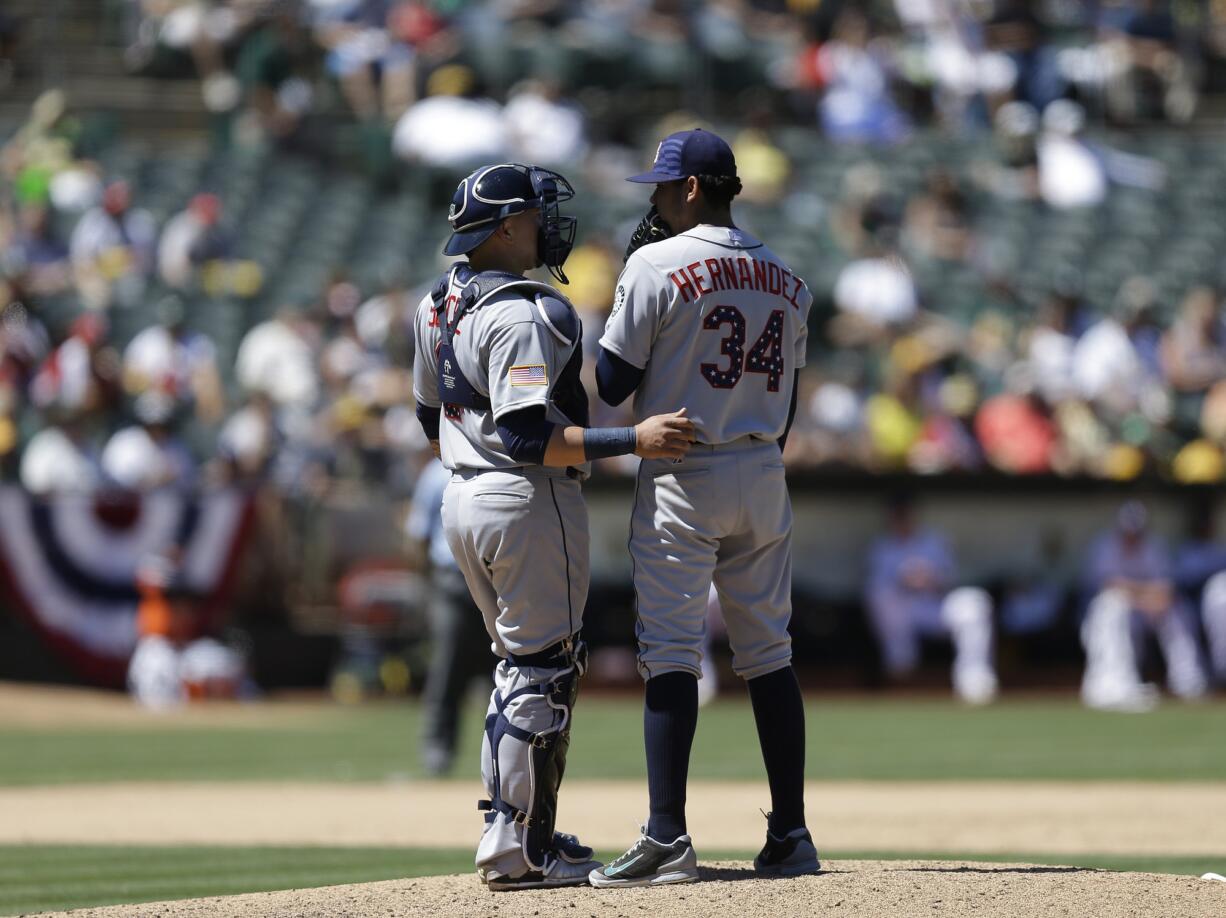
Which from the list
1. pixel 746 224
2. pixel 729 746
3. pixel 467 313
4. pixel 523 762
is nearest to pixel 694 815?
pixel 523 762

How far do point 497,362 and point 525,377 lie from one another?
0.32 feet

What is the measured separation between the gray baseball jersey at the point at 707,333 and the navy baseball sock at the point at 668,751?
70cm

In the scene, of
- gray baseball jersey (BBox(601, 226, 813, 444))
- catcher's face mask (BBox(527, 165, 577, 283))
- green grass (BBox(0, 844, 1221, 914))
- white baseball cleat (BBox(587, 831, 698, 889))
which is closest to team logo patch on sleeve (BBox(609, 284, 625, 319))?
gray baseball jersey (BBox(601, 226, 813, 444))

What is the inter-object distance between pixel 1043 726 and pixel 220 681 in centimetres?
611

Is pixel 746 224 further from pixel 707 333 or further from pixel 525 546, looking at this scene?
pixel 525 546

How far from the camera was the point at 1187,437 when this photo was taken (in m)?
17.5

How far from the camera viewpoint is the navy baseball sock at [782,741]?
5887 mm

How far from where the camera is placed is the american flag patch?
5617 millimetres

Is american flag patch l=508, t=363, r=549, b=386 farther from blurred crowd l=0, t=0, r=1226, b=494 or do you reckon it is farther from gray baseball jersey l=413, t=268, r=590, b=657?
blurred crowd l=0, t=0, r=1226, b=494

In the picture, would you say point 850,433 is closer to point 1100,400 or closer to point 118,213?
point 1100,400

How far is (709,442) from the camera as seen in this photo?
5.75m

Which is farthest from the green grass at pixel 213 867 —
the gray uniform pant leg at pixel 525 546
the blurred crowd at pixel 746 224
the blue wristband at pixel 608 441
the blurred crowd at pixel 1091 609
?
the blurred crowd at pixel 1091 609

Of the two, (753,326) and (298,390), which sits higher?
(298,390)

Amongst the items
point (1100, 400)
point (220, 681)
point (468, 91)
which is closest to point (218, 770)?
point (220, 681)
